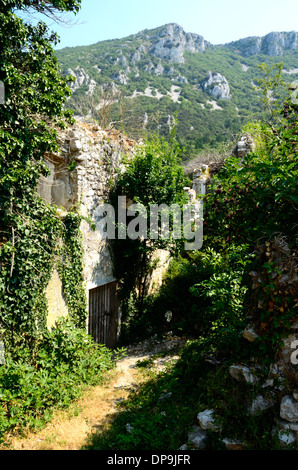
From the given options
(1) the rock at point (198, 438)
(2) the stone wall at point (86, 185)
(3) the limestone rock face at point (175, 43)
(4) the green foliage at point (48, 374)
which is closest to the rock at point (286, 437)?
(1) the rock at point (198, 438)

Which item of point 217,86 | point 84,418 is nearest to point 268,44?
point 217,86

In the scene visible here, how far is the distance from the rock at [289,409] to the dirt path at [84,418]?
2473 millimetres

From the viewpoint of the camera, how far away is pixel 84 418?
4375 millimetres

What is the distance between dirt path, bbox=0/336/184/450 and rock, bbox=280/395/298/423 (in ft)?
8.11

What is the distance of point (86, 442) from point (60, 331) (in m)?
1.97

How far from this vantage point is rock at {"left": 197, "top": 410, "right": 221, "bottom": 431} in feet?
10.9

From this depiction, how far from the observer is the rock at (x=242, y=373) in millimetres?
3407

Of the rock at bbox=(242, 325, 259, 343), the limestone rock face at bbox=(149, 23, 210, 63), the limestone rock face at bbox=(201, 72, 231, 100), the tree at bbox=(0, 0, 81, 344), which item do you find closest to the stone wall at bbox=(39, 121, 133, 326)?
the tree at bbox=(0, 0, 81, 344)

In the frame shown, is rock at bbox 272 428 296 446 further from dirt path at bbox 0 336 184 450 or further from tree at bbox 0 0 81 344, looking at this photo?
tree at bbox 0 0 81 344

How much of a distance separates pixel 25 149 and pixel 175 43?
6651 cm

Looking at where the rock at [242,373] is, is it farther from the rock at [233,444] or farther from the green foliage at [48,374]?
the green foliage at [48,374]

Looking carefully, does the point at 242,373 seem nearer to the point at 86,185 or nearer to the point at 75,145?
the point at 86,185

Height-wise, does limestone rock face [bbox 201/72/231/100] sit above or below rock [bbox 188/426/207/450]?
above

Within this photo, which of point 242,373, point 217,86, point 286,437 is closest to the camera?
point 286,437
